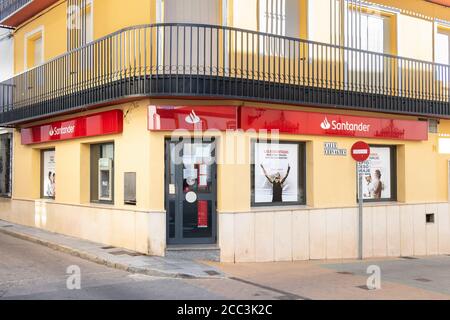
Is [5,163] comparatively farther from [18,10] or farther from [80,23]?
[80,23]

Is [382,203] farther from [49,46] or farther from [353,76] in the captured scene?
[49,46]

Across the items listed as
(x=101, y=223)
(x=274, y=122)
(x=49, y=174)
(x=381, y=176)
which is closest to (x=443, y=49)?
(x=381, y=176)

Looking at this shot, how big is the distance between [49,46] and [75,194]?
15.0ft

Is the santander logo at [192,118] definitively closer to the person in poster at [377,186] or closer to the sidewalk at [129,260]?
the sidewalk at [129,260]

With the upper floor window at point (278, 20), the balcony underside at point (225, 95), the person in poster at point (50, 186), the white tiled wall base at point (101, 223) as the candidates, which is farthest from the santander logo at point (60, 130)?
the upper floor window at point (278, 20)

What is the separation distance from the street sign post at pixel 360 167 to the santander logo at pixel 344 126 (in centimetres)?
65

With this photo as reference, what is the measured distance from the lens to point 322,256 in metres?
12.9

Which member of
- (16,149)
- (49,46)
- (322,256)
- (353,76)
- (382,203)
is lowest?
(322,256)

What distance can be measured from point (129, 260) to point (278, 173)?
412cm

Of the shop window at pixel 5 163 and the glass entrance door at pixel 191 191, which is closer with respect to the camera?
the glass entrance door at pixel 191 191

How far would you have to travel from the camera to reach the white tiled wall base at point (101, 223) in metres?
11.5

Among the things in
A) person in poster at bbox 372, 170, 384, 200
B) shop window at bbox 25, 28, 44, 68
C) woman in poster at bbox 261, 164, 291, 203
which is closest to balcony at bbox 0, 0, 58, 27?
shop window at bbox 25, 28, 44, 68

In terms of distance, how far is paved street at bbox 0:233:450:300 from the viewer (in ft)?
27.6
